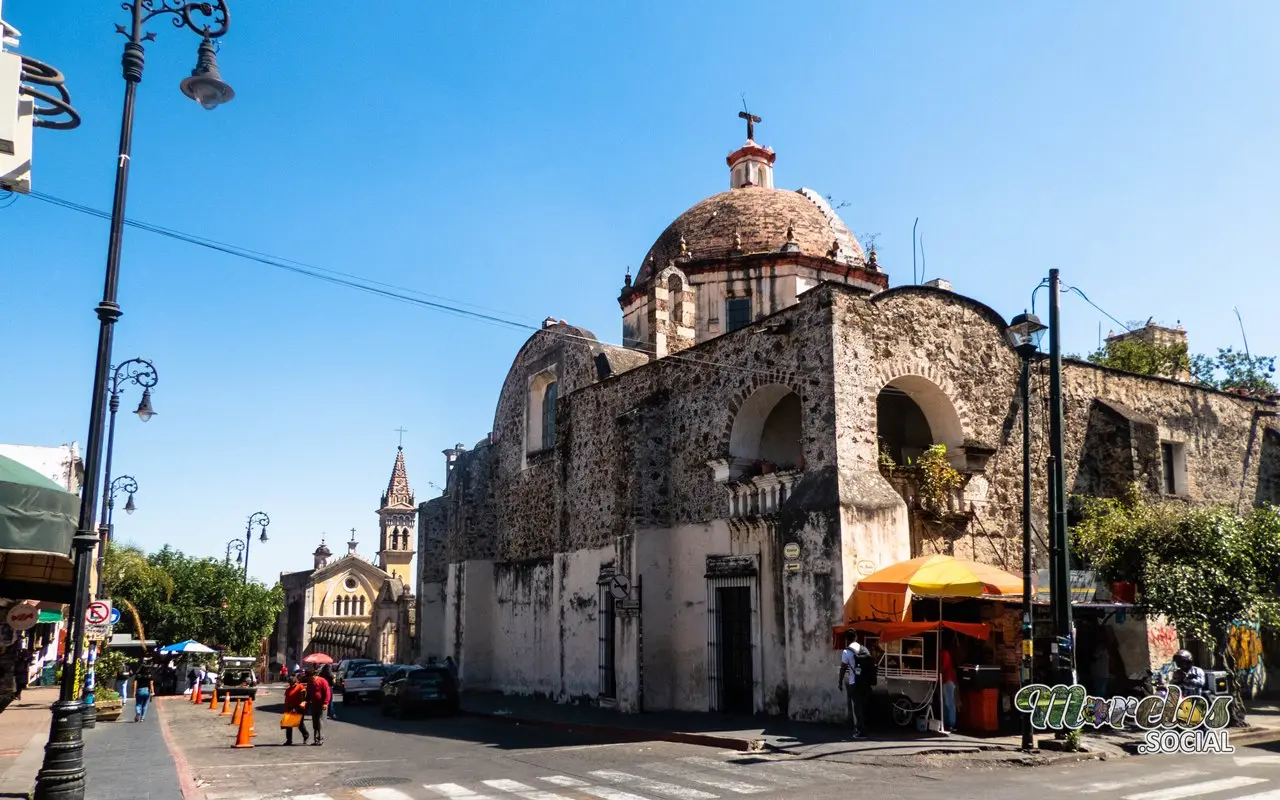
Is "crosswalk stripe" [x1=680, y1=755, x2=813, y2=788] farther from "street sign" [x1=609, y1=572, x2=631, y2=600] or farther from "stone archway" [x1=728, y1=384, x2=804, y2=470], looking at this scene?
"stone archway" [x1=728, y1=384, x2=804, y2=470]

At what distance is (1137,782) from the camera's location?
11.0 m

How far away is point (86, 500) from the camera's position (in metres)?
9.38

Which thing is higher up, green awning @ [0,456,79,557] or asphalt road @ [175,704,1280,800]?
green awning @ [0,456,79,557]

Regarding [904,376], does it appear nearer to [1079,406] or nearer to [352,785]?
[1079,406]

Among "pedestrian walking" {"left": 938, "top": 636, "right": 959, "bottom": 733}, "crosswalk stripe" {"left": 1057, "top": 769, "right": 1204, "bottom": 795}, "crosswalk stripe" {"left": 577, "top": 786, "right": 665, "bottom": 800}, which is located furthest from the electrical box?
"pedestrian walking" {"left": 938, "top": 636, "right": 959, "bottom": 733}

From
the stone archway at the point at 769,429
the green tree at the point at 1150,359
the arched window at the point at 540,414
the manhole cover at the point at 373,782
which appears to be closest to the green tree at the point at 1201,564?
the stone archway at the point at 769,429

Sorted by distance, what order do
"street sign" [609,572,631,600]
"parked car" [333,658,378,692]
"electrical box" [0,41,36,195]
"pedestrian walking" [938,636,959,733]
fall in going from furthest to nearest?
"parked car" [333,658,378,692] → "street sign" [609,572,631,600] → "pedestrian walking" [938,636,959,733] → "electrical box" [0,41,36,195]

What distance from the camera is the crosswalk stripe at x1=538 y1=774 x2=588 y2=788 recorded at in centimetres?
1149

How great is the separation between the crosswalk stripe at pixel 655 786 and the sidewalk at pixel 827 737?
274 cm

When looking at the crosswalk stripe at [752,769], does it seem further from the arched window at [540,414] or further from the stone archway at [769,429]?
the arched window at [540,414]

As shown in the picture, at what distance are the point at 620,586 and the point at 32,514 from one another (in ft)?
42.5

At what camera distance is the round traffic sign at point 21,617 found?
19.6 meters

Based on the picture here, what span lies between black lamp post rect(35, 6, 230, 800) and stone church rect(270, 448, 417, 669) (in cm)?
2906

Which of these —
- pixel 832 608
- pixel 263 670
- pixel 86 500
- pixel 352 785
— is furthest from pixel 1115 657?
pixel 263 670
